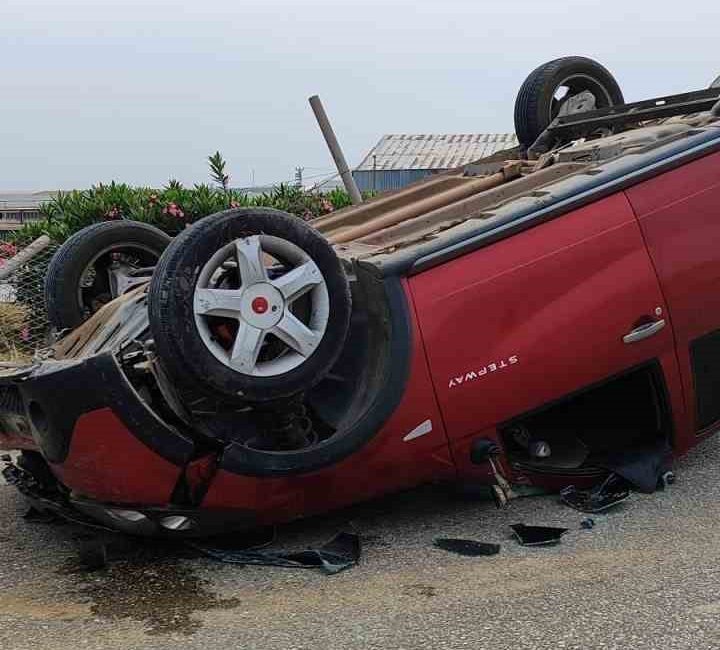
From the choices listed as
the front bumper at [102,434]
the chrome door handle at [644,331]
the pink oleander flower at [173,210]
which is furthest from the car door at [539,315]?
the pink oleander flower at [173,210]

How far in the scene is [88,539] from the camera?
13.6ft

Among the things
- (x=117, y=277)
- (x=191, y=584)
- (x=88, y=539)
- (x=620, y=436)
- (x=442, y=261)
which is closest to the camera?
(x=191, y=584)

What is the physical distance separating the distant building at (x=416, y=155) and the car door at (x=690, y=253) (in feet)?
59.8

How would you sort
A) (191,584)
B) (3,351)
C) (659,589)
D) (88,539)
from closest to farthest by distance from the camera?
(659,589) → (191,584) → (88,539) → (3,351)

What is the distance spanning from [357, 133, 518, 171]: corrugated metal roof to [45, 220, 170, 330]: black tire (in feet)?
63.9

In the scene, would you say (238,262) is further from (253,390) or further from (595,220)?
(595,220)

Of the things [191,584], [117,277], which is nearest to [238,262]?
[191,584]

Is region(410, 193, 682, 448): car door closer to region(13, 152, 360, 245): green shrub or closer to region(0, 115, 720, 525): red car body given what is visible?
region(0, 115, 720, 525): red car body

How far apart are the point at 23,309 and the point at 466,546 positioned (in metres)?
6.05

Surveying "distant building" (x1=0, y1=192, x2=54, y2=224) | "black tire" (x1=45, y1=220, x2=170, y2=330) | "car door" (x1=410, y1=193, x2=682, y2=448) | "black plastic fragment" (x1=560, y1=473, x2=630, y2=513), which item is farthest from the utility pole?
"distant building" (x1=0, y1=192, x2=54, y2=224)

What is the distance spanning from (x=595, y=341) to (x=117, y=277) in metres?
2.53

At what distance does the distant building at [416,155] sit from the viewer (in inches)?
952

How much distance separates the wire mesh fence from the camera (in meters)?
8.30

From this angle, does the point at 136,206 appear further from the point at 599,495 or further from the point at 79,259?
the point at 599,495
